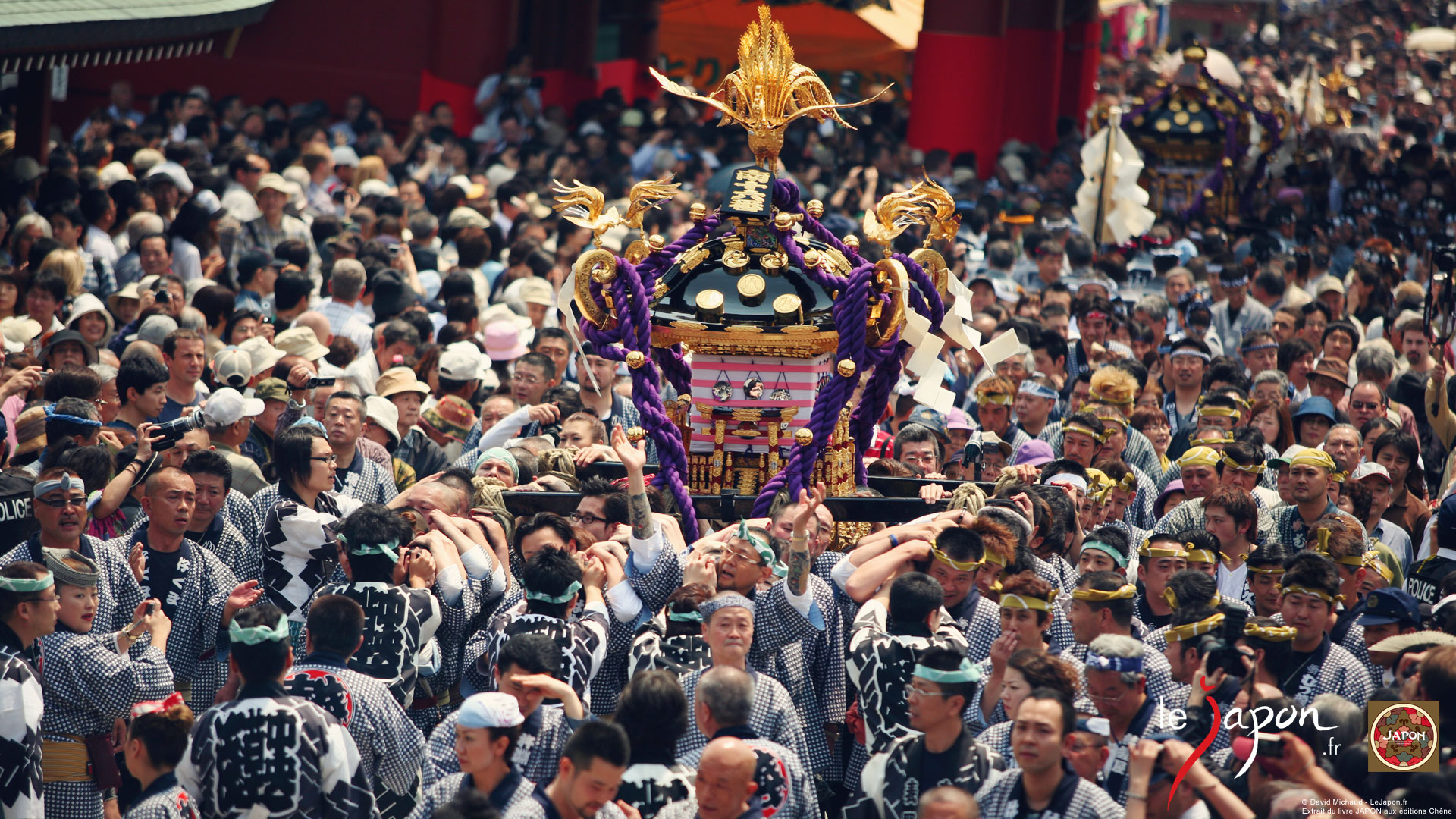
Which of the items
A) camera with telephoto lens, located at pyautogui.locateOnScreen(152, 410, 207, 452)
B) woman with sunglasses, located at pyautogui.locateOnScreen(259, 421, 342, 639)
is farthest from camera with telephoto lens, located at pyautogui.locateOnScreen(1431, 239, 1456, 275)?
camera with telephoto lens, located at pyautogui.locateOnScreen(152, 410, 207, 452)

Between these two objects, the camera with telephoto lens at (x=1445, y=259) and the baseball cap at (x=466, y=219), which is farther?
the baseball cap at (x=466, y=219)

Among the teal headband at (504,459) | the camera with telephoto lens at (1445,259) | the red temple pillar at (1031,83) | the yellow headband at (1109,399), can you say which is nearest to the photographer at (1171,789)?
the teal headband at (504,459)

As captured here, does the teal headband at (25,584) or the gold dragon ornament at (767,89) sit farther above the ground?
the gold dragon ornament at (767,89)

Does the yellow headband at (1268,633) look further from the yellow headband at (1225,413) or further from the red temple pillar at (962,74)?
the red temple pillar at (962,74)

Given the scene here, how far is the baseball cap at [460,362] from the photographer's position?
8609 millimetres

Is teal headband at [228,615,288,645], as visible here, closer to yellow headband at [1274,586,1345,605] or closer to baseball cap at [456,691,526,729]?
baseball cap at [456,691,526,729]

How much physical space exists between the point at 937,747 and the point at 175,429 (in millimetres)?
3636

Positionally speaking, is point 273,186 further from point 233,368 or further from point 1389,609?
point 1389,609

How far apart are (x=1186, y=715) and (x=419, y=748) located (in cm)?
240

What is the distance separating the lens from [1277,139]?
19.6m

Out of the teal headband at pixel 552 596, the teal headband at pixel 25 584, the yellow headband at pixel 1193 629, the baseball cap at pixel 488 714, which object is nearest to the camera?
the baseball cap at pixel 488 714

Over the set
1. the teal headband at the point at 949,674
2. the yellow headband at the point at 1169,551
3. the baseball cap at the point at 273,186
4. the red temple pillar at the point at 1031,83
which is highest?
the red temple pillar at the point at 1031,83

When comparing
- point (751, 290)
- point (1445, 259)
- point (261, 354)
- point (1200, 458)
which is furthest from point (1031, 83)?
point (751, 290)

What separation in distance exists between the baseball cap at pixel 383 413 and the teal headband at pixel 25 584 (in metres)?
2.95
